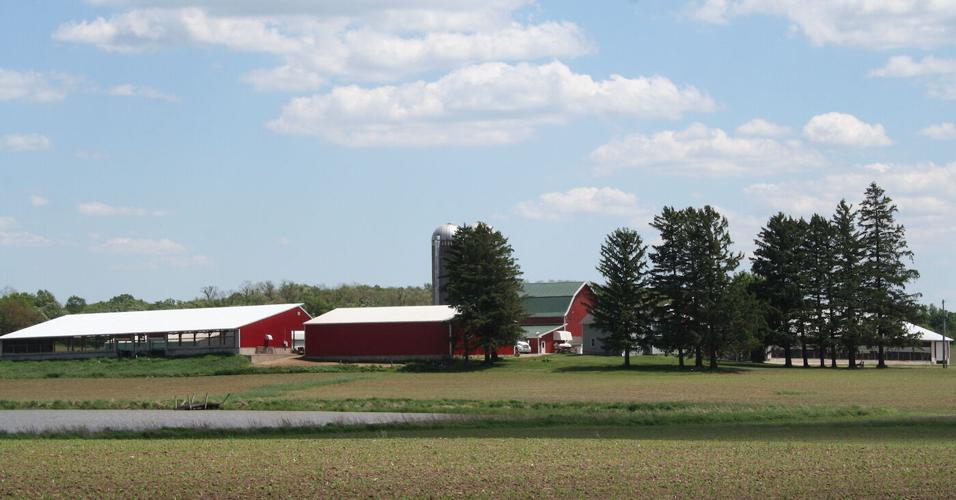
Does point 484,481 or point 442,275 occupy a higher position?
point 442,275

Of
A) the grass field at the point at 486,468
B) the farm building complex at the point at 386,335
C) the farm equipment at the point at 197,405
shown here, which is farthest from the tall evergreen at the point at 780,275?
Result: the grass field at the point at 486,468

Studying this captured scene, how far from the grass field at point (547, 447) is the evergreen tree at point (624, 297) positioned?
22689 mm

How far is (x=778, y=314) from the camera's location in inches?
3679

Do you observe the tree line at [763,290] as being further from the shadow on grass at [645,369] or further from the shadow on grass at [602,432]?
the shadow on grass at [602,432]

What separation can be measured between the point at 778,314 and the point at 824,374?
1337cm

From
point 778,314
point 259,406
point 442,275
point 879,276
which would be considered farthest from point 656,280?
point 259,406

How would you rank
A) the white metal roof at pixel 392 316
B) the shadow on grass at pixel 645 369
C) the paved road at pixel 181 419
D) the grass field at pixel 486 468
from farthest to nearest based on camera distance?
1. the white metal roof at pixel 392 316
2. the shadow on grass at pixel 645 369
3. the paved road at pixel 181 419
4. the grass field at pixel 486 468

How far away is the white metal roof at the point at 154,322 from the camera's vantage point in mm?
101062

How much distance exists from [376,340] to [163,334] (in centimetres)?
2046

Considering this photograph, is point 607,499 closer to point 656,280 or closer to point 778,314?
point 656,280

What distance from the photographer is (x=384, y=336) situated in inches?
3807

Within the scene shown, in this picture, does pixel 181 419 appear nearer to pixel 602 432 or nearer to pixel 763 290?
pixel 602 432

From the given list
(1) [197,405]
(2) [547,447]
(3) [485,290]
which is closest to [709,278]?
(3) [485,290]

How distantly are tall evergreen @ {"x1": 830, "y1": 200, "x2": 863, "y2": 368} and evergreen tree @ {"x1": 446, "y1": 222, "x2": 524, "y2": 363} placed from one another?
25.1 meters
